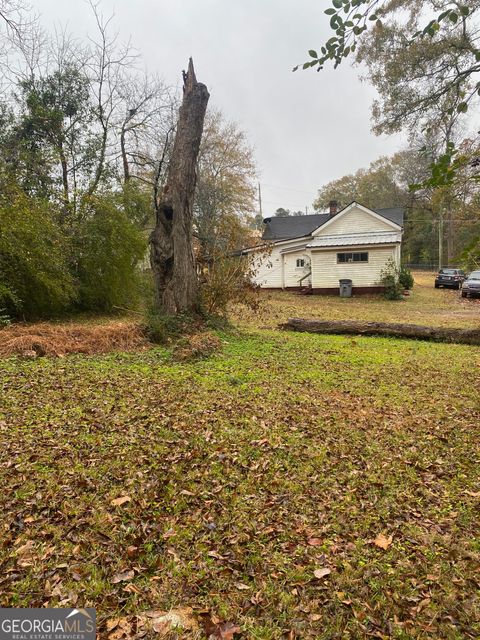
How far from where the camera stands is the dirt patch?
5.97 meters

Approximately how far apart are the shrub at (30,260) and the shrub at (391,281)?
14443 mm

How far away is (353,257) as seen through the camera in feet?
62.8

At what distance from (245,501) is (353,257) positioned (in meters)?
18.1

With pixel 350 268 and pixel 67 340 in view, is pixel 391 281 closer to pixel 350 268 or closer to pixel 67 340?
pixel 350 268

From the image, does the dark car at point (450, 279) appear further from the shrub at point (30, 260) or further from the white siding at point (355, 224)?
the shrub at point (30, 260)

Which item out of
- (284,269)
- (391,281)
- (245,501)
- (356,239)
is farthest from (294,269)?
(245,501)

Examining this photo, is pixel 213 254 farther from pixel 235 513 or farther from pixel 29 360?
pixel 235 513

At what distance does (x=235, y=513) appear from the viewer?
2.55 m

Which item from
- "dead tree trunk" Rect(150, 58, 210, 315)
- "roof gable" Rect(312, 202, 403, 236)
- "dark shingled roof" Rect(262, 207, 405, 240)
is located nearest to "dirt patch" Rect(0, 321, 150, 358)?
"dead tree trunk" Rect(150, 58, 210, 315)

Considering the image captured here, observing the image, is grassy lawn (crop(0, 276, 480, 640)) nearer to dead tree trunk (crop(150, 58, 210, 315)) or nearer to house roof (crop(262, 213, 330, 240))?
dead tree trunk (crop(150, 58, 210, 315))

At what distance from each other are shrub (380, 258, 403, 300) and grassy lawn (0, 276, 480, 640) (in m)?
13.4

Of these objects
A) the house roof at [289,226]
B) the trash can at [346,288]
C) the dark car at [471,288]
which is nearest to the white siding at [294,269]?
the trash can at [346,288]

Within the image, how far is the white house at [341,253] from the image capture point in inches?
735

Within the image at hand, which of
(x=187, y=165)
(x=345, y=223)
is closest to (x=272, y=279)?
(x=345, y=223)
